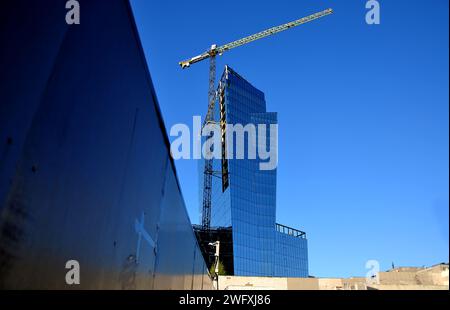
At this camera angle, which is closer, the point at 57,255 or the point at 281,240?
the point at 57,255

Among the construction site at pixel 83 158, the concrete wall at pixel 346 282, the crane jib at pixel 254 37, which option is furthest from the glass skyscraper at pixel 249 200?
the construction site at pixel 83 158

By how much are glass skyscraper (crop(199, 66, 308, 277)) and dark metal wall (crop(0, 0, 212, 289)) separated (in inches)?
3625

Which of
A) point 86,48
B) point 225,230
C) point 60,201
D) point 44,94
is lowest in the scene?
point 60,201

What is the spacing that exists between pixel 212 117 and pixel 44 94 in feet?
329

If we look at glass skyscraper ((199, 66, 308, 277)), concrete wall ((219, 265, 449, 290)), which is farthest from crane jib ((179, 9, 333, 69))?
concrete wall ((219, 265, 449, 290))

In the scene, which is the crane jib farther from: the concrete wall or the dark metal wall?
the dark metal wall

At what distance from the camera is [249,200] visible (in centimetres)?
11356

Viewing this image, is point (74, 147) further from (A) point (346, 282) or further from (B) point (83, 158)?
(A) point (346, 282)

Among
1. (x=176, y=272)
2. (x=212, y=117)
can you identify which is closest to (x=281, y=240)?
(x=212, y=117)

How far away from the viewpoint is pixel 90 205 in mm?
2236

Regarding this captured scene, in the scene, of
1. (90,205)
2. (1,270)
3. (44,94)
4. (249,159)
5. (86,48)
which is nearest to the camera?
(1,270)

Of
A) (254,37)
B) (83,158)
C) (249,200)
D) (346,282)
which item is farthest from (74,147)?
(249,200)
